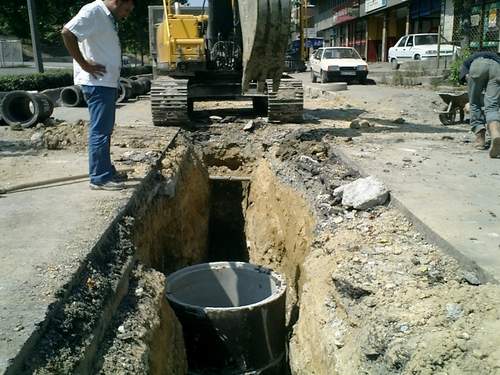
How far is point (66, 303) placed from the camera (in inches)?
125

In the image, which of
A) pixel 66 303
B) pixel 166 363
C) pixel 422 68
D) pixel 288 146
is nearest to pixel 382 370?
pixel 166 363

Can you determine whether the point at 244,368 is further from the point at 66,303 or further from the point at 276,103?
the point at 276,103

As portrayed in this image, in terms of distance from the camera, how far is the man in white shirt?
489 centimetres

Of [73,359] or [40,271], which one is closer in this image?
[73,359]

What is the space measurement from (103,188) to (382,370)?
3.40 metres

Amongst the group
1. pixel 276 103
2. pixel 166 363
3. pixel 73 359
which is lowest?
pixel 166 363

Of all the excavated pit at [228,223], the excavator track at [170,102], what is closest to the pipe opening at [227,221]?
the excavated pit at [228,223]

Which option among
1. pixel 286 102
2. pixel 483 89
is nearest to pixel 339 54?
pixel 286 102

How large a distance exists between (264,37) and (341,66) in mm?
16161

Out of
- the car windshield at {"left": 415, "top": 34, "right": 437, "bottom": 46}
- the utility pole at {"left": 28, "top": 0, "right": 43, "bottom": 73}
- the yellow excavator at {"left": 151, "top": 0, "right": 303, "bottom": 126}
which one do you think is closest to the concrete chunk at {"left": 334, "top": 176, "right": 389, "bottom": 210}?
the yellow excavator at {"left": 151, "top": 0, "right": 303, "bottom": 126}

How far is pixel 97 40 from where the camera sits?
503cm

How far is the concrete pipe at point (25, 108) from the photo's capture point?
33.1 ft

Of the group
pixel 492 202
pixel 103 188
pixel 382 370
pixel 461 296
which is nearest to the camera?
pixel 382 370

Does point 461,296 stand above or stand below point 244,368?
above
